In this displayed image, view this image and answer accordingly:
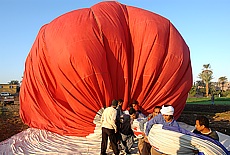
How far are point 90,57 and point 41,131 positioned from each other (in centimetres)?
285

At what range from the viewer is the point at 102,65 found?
677cm

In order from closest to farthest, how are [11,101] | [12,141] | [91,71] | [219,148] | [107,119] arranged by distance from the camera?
1. [219,148]
2. [107,119]
3. [91,71]
4. [12,141]
5. [11,101]

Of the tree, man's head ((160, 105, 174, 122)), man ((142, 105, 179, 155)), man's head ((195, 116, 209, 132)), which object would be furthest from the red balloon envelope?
the tree

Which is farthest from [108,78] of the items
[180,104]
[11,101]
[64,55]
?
[11,101]

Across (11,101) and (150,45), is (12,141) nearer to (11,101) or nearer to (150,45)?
(150,45)

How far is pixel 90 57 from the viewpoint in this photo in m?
6.68

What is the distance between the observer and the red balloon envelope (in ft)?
22.3

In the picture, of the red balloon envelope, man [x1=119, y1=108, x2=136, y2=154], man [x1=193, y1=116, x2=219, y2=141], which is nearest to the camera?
man [x1=193, y1=116, x2=219, y2=141]

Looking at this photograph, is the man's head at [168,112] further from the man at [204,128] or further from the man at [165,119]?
the man at [204,128]

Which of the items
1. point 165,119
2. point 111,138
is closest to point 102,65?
point 111,138

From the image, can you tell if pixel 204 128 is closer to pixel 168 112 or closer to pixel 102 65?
pixel 168 112

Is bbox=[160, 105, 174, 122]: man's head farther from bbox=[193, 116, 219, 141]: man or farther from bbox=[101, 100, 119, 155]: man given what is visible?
bbox=[101, 100, 119, 155]: man

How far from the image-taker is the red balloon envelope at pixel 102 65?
6.80 meters

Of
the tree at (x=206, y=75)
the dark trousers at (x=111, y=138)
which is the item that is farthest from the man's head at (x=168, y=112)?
the tree at (x=206, y=75)
